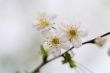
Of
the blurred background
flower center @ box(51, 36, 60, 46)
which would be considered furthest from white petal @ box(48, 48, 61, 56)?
the blurred background

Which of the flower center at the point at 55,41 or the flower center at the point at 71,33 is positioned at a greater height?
the flower center at the point at 71,33

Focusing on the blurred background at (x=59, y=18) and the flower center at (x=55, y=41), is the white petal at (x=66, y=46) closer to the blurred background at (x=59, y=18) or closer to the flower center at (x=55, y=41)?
the flower center at (x=55, y=41)

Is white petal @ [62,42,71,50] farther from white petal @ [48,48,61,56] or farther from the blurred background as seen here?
the blurred background

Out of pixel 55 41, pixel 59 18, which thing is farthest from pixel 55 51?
pixel 59 18

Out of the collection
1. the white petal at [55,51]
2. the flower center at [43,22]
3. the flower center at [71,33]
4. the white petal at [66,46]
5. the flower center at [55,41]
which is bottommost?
the white petal at [55,51]

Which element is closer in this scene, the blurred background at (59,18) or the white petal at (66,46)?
the white petal at (66,46)

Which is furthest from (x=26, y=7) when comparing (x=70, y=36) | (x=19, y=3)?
(x=70, y=36)

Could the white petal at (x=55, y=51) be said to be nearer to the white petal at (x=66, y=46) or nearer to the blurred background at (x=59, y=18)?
the white petal at (x=66, y=46)

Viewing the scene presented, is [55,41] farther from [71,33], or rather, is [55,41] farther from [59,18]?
[59,18]

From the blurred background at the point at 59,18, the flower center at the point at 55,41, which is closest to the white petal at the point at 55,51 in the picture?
the flower center at the point at 55,41

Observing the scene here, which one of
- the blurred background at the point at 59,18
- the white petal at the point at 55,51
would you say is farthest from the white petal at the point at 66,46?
the blurred background at the point at 59,18
